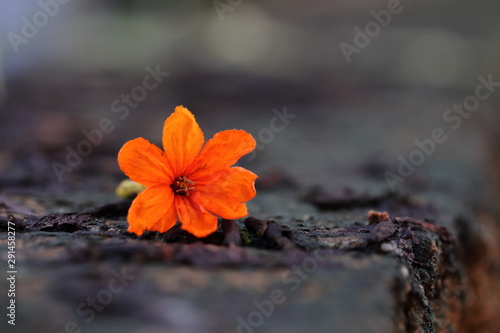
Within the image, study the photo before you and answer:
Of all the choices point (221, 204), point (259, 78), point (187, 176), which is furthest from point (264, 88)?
point (221, 204)

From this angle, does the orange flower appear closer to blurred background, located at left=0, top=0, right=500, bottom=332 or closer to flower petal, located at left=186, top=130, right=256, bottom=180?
flower petal, located at left=186, top=130, right=256, bottom=180

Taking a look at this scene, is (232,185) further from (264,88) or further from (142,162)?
(264,88)

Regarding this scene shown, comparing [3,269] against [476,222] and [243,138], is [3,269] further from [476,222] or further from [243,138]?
[476,222]

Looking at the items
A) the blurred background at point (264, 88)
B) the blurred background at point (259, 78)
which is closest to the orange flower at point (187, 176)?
the blurred background at point (264, 88)

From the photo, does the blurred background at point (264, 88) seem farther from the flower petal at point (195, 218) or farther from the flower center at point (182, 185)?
the flower center at point (182, 185)

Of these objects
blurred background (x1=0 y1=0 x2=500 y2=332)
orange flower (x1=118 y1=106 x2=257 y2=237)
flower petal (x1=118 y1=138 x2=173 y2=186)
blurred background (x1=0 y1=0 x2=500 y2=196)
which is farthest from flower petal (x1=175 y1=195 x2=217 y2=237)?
blurred background (x1=0 y1=0 x2=500 y2=196)

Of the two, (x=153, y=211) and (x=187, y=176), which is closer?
(x=153, y=211)

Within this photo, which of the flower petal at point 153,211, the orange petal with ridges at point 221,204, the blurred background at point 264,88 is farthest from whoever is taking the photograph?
the blurred background at point 264,88
